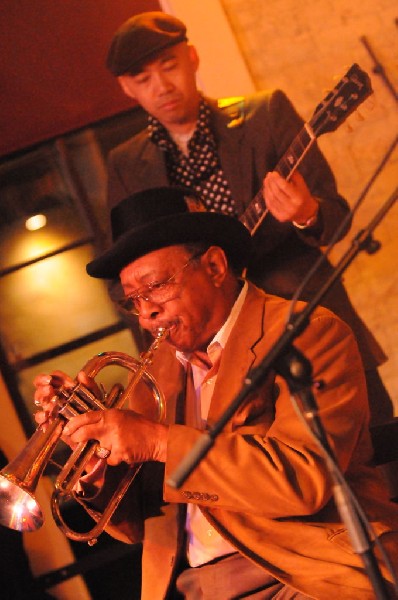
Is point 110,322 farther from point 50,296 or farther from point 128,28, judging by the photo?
point 128,28

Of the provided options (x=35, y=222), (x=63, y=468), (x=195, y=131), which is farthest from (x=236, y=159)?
(x=63, y=468)

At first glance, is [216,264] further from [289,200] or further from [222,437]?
[222,437]

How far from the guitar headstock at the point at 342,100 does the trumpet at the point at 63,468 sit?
1.24m

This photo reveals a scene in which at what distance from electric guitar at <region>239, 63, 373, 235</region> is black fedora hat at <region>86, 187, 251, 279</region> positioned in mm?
527

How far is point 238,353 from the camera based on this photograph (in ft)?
8.20

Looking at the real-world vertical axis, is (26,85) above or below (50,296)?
above

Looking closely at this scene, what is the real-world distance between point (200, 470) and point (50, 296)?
2424 mm

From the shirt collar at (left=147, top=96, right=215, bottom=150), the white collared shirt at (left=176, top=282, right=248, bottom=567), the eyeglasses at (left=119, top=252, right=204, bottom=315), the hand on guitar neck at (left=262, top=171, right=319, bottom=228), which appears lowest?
the white collared shirt at (left=176, top=282, right=248, bottom=567)

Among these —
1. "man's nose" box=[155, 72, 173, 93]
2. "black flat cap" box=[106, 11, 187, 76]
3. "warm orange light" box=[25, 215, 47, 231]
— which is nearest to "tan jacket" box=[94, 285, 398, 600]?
"man's nose" box=[155, 72, 173, 93]

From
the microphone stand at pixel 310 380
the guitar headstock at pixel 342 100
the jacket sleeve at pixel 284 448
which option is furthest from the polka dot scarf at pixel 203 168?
the microphone stand at pixel 310 380

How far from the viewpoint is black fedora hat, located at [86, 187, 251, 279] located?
2.64 meters

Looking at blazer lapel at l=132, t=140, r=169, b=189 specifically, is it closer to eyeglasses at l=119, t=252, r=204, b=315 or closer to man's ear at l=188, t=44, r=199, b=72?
man's ear at l=188, t=44, r=199, b=72

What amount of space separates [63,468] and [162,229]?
0.90 meters

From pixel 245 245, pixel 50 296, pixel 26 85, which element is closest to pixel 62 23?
Answer: pixel 26 85
